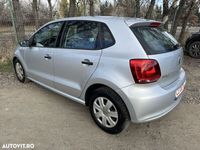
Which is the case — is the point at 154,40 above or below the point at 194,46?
above

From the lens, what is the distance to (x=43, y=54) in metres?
4.10

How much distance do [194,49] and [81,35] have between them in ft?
19.5

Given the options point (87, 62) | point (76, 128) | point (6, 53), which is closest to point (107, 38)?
point (87, 62)

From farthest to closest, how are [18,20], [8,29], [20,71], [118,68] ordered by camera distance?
[8,29] < [18,20] < [20,71] < [118,68]

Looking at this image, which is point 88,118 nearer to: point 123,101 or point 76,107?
point 76,107

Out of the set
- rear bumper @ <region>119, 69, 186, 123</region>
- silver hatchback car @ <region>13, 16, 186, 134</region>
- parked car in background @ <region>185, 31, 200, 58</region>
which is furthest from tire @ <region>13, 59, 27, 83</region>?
parked car in background @ <region>185, 31, 200, 58</region>

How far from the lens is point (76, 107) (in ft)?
13.2

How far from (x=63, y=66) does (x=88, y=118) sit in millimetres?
955

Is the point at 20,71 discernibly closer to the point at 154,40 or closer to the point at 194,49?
the point at 154,40

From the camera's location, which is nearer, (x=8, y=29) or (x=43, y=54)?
(x=43, y=54)

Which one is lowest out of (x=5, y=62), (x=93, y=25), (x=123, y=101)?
(x=5, y=62)

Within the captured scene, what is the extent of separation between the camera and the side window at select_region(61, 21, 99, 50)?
10.5ft

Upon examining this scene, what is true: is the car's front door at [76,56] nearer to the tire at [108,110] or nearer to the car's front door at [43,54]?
the car's front door at [43,54]

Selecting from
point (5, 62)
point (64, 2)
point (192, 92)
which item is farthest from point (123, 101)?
point (64, 2)
